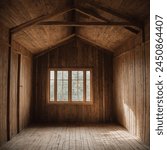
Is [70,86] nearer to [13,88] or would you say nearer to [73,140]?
[13,88]

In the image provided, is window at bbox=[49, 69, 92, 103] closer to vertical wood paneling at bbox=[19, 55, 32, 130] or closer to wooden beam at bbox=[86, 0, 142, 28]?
vertical wood paneling at bbox=[19, 55, 32, 130]

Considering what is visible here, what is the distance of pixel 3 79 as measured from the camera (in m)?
5.83

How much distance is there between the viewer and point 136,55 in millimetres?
6699

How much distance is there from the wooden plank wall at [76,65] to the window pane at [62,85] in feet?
1.07

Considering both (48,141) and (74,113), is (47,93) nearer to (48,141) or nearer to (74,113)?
(74,113)

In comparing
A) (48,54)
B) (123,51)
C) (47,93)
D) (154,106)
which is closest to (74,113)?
(47,93)

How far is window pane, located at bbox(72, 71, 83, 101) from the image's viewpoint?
32.7 ft

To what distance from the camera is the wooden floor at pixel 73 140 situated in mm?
5523

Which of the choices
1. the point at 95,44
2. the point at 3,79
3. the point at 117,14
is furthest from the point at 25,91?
the point at 117,14

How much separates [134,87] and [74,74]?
3646mm

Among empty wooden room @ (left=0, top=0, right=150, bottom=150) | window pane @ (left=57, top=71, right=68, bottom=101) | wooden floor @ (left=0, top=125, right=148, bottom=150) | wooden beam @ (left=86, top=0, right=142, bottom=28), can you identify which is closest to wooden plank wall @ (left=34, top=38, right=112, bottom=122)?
empty wooden room @ (left=0, top=0, right=150, bottom=150)

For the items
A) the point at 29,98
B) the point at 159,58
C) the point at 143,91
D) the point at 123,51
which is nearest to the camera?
the point at 159,58

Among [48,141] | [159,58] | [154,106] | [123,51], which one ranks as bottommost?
[48,141]

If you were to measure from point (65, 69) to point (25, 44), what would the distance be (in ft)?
8.14
